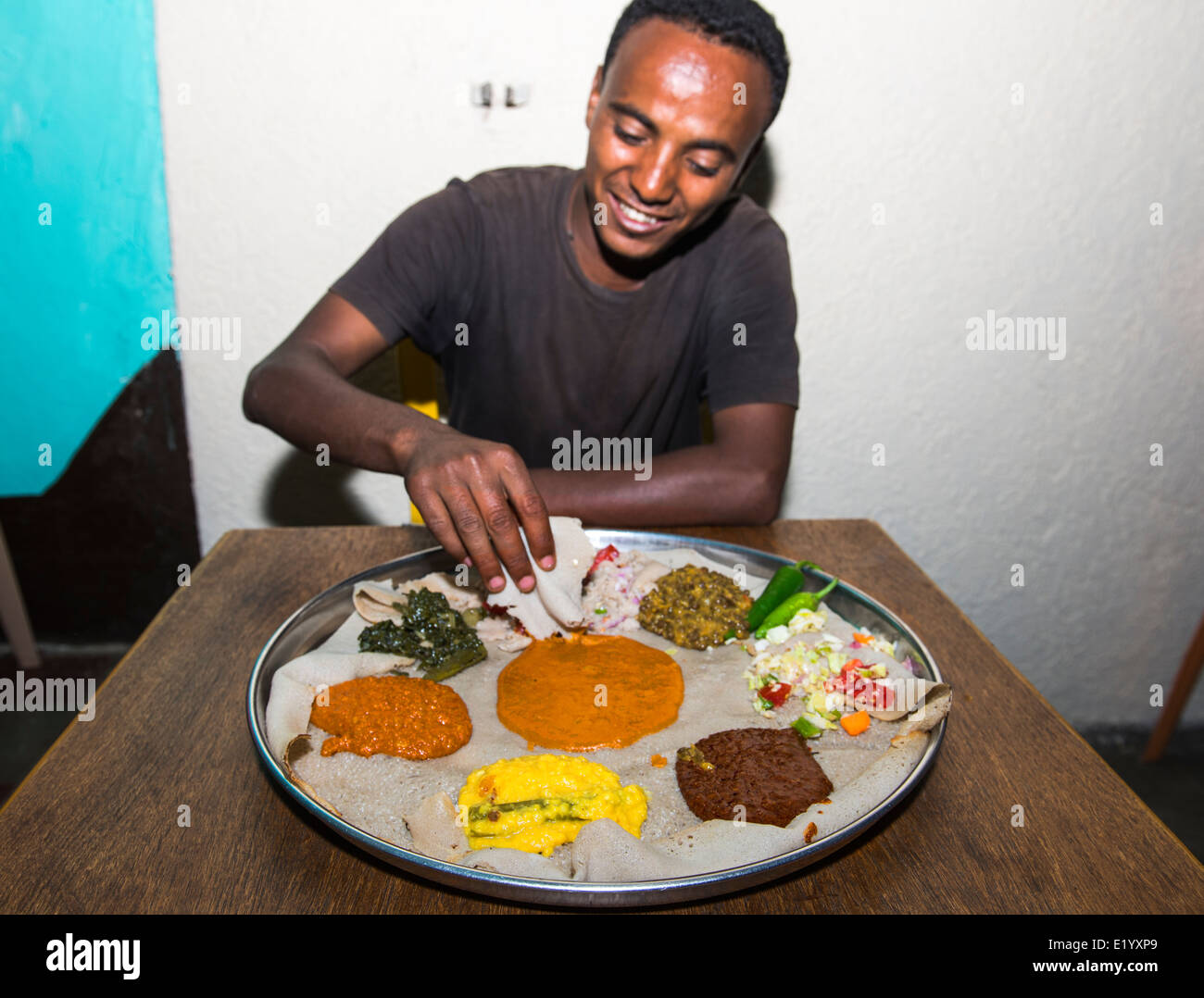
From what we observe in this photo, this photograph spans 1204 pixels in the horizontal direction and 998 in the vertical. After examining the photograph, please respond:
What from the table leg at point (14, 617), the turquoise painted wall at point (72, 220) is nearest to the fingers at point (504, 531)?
the turquoise painted wall at point (72, 220)

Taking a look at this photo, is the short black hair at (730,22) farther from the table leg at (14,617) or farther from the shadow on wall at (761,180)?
the table leg at (14,617)

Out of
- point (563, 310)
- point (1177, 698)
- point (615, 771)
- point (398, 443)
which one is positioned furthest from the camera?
point (1177, 698)

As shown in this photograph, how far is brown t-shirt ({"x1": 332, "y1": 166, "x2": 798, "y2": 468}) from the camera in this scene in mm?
2379

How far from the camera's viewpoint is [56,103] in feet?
9.58

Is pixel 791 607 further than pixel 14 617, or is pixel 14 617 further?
pixel 14 617

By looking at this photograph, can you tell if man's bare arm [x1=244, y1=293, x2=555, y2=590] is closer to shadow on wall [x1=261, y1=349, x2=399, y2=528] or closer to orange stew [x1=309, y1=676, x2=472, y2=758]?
orange stew [x1=309, y1=676, x2=472, y2=758]

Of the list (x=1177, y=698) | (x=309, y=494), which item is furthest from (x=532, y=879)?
(x=1177, y=698)

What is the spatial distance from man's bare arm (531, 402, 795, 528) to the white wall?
54.3 inches

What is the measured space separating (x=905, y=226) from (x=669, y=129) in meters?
1.55

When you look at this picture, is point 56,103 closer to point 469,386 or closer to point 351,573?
point 469,386

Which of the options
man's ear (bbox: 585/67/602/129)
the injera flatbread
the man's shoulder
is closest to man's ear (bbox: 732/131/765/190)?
the man's shoulder

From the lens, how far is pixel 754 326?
95.5 inches

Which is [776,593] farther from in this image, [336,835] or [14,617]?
[14,617]
